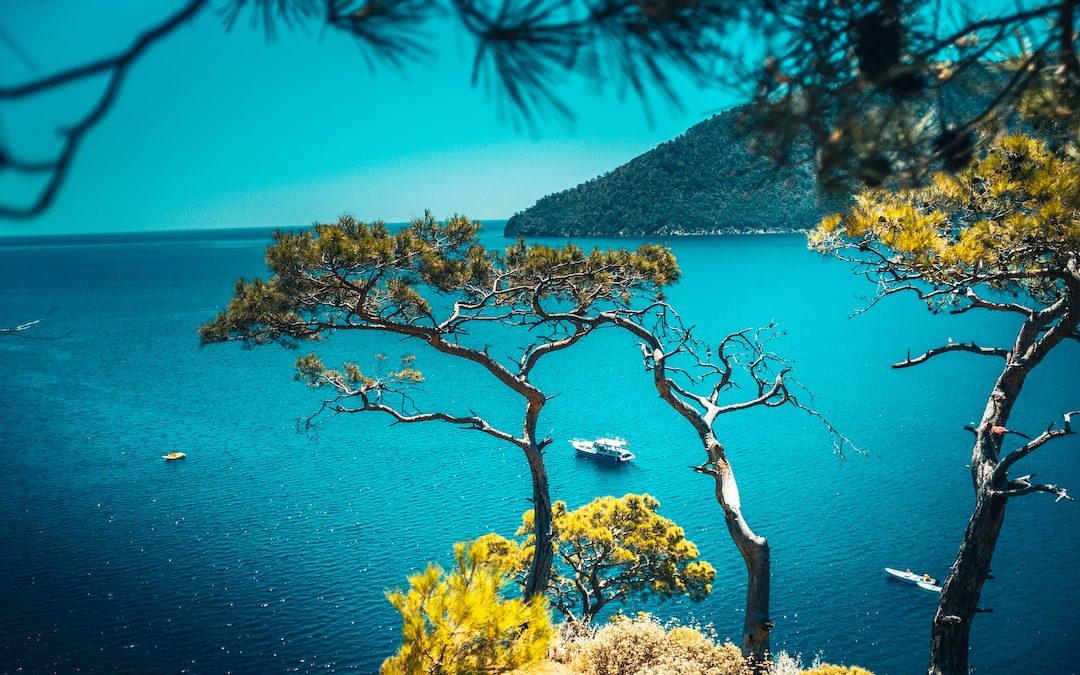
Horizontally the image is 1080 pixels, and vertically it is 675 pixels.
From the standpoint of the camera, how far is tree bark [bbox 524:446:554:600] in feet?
32.3

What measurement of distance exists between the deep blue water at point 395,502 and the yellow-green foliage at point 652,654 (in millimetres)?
7897

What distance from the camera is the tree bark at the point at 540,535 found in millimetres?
9852

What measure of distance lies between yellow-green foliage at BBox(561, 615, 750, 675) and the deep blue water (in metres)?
7.90

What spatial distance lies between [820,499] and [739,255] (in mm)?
81641

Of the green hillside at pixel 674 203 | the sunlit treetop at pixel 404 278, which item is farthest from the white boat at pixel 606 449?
the green hillside at pixel 674 203

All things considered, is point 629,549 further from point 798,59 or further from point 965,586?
point 798,59

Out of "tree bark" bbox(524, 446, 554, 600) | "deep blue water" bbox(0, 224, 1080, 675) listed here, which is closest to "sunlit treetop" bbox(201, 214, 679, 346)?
"tree bark" bbox(524, 446, 554, 600)

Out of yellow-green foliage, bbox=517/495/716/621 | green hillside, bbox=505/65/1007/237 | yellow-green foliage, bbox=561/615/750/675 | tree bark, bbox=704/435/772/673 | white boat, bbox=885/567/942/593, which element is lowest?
white boat, bbox=885/567/942/593

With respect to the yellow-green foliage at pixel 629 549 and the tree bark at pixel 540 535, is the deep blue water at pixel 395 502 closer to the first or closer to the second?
the tree bark at pixel 540 535

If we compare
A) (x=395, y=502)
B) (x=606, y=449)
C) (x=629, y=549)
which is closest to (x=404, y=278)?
(x=629, y=549)

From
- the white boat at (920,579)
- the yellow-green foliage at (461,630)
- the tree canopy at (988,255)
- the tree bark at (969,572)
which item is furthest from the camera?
the white boat at (920,579)

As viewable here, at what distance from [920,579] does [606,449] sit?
13253 millimetres

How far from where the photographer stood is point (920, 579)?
23141mm

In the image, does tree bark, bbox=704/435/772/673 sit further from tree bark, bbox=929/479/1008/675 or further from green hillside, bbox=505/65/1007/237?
green hillside, bbox=505/65/1007/237
